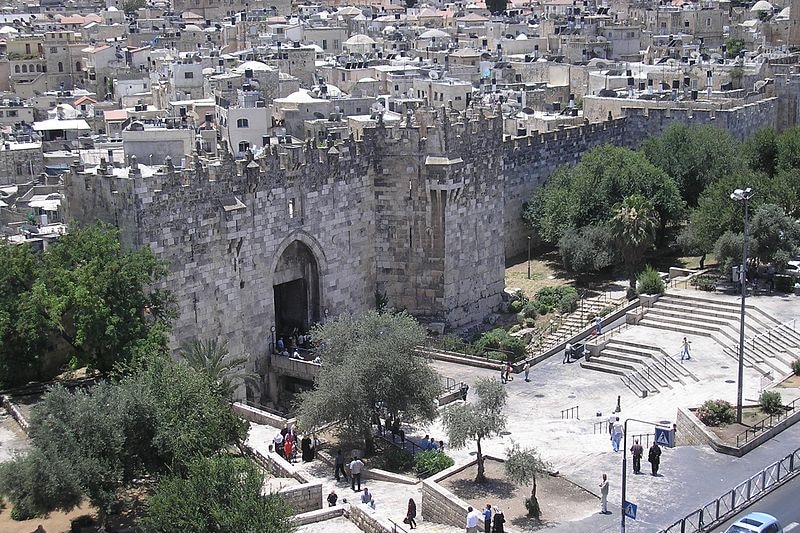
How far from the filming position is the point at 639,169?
5066 centimetres

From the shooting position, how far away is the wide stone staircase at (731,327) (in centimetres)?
3766

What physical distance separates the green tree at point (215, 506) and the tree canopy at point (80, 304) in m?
7.64

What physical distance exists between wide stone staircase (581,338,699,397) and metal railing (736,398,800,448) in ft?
16.5

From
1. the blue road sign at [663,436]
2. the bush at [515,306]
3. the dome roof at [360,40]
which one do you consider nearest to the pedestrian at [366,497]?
the blue road sign at [663,436]

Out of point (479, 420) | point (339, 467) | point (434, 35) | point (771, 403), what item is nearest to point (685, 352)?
point (771, 403)

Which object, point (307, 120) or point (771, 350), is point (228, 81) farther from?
point (771, 350)

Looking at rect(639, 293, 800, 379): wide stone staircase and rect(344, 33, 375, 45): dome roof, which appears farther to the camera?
rect(344, 33, 375, 45): dome roof

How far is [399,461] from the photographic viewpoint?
1208 inches

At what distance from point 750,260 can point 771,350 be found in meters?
6.47

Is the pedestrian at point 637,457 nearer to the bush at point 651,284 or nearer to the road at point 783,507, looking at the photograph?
the road at point 783,507

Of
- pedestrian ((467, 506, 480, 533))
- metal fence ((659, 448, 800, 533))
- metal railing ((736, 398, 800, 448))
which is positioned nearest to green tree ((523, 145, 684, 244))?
metal railing ((736, 398, 800, 448))

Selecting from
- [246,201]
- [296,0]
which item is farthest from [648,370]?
[296,0]

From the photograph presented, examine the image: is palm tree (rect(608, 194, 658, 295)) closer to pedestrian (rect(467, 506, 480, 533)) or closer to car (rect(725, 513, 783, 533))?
pedestrian (rect(467, 506, 480, 533))

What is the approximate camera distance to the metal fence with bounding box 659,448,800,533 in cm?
2494
